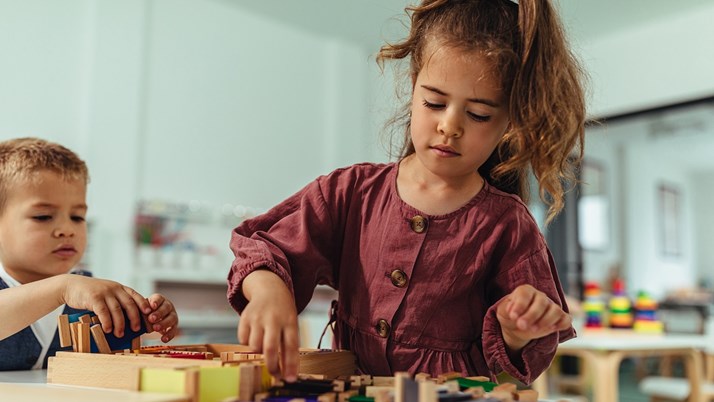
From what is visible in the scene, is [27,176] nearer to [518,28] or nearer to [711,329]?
[518,28]

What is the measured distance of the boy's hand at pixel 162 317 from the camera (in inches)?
29.8

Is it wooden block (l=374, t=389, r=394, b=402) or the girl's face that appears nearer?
wooden block (l=374, t=389, r=394, b=402)

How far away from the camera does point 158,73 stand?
3973 millimetres

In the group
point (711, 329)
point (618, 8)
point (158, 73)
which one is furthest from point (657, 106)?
point (158, 73)

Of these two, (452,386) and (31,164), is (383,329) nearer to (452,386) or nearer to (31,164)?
(452,386)

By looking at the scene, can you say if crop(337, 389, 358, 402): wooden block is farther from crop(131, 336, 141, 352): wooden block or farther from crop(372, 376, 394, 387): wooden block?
crop(131, 336, 141, 352): wooden block

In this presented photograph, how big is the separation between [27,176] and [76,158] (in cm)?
8

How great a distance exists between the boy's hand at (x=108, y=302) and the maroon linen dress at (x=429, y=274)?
13cm

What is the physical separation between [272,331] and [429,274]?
0.24 m

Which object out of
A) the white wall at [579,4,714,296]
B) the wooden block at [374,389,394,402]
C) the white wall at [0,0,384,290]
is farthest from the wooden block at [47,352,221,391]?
the white wall at [579,4,714,296]

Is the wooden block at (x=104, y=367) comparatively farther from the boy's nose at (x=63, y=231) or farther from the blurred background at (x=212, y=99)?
the blurred background at (x=212, y=99)

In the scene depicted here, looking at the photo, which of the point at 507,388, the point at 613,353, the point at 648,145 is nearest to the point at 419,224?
the point at 507,388

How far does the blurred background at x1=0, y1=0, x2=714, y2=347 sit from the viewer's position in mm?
3602

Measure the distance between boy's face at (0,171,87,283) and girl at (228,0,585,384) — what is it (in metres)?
0.40
